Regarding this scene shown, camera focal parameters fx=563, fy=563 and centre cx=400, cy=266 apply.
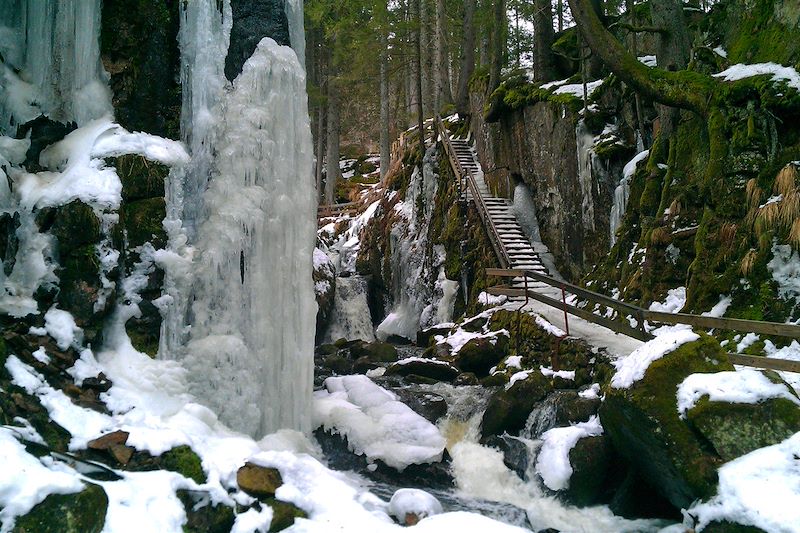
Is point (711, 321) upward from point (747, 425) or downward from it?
upward

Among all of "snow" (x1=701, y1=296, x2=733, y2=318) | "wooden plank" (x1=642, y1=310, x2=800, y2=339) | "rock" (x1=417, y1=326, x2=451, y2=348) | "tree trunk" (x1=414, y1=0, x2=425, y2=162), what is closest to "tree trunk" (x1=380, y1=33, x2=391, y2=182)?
"tree trunk" (x1=414, y1=0, x2=425, y2=162)

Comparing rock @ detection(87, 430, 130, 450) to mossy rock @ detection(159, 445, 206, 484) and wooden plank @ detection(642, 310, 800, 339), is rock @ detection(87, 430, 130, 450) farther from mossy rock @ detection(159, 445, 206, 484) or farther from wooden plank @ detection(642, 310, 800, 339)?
wooden plank @ detection(642, 310, 800, 339)

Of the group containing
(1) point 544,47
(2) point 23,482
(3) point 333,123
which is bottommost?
(2) point 23,482

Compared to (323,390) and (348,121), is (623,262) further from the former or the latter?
(348,121)

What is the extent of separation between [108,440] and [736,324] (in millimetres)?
7076

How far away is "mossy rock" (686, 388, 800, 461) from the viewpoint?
5.52 m

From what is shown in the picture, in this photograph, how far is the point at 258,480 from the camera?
555 cm

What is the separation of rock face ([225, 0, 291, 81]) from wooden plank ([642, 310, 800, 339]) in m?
7.30

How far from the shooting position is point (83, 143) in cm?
702

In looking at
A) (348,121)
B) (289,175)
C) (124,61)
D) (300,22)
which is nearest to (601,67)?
(300,22)

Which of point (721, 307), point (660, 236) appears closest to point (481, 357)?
point (660, 236)

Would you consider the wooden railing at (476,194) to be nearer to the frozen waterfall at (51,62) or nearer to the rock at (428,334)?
the rock at (428,334)

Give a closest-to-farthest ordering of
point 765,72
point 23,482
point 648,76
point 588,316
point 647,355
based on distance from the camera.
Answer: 1. point 23,482
2. point 647,355
3. point 765,72
4. point 648,76
5. point 588,316

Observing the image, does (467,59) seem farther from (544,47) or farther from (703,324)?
(703,324)
